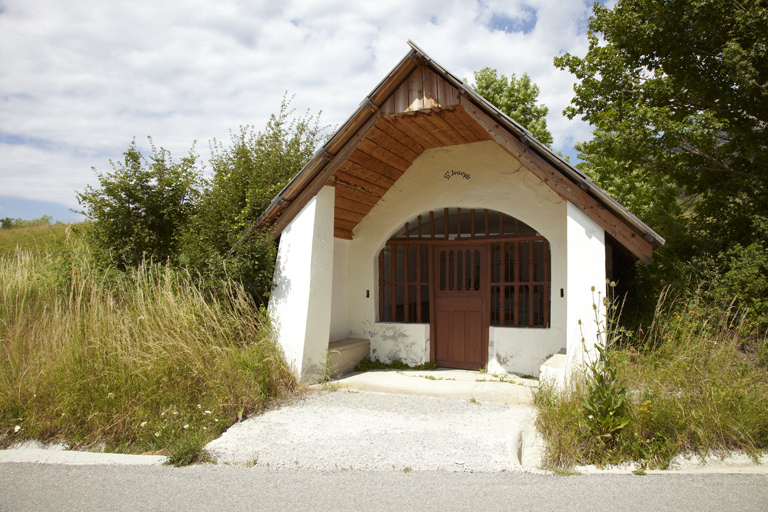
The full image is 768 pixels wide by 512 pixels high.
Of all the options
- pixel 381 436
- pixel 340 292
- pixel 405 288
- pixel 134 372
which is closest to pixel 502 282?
pixel 405 288

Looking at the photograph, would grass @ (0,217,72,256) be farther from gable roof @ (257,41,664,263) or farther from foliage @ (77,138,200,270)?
gable roof @ (257,41,664,263)

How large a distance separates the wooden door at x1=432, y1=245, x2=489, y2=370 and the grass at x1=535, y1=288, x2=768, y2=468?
3.50 metres

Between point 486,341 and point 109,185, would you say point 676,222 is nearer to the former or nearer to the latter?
point 486,341

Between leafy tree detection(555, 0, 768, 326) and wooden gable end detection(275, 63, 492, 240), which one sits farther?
leafy tree detection(555, 0, 768, 326)

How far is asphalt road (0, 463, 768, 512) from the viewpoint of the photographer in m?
3.47

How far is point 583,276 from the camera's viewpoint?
5785 millimetres

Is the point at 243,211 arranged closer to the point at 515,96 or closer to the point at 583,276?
the point at 583,276

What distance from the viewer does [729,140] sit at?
7.68 meters

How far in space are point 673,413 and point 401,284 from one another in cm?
511

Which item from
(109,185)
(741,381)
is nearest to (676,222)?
(741,381)

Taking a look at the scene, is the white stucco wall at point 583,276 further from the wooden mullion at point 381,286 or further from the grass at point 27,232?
the grass at point 27,232

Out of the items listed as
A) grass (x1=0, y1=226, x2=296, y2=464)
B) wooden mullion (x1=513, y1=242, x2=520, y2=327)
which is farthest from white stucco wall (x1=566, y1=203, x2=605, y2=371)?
grass (x1=0, y1=226, x2=296, y2=464)

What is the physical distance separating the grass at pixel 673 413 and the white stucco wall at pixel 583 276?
0.83m

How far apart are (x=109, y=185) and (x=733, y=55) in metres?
9.13
